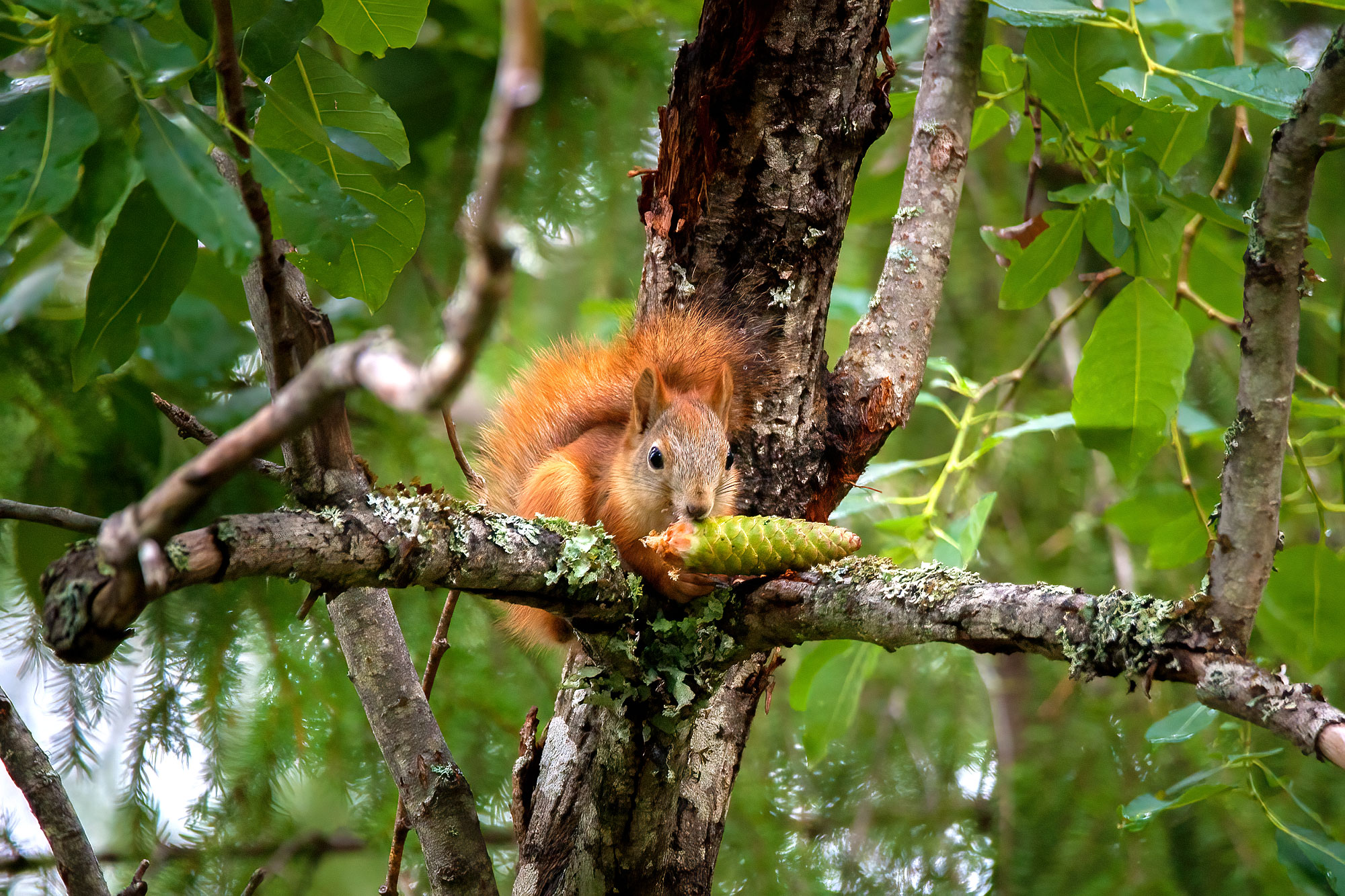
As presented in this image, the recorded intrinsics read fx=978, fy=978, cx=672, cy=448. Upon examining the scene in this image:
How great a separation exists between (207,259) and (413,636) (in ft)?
2.91

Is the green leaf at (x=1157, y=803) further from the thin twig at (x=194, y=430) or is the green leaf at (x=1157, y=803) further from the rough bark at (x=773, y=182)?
the thin twig at (x=194, y=430)

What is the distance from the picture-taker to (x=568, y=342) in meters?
1.93

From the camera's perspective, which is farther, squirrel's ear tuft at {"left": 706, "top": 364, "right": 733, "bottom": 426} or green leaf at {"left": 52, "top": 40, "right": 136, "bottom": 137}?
squirrel's ear tuft at {"left": 706, "top": 364, "right": 733, "bottom": 426}

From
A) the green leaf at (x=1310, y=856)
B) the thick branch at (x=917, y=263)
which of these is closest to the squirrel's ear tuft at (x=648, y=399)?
the thick branch at (x=917, y=263)

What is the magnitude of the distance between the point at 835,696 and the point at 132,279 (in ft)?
4.39

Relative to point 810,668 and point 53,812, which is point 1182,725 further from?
point 53,812

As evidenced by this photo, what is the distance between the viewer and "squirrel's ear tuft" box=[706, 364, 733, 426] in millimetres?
1527

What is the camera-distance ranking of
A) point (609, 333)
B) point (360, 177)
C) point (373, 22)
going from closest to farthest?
point (360, 177) < point (373, 22) < point (609, 333)

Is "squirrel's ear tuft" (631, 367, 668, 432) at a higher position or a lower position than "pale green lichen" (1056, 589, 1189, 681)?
higher

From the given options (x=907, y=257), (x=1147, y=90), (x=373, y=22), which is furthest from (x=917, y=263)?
(x=373, y=22)

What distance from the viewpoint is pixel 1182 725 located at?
4.46 feet

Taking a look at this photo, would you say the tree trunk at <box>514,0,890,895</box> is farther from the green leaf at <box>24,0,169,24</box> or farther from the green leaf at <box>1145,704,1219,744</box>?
the green leaf at <box>24,0,169,24</box>

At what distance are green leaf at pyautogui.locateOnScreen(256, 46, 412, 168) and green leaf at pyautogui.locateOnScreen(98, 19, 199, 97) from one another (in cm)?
23

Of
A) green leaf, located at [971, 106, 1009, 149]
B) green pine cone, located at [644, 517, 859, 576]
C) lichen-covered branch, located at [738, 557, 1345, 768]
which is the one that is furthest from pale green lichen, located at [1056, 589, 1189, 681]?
green leaf, located at [971, 106, 1009, 149]
